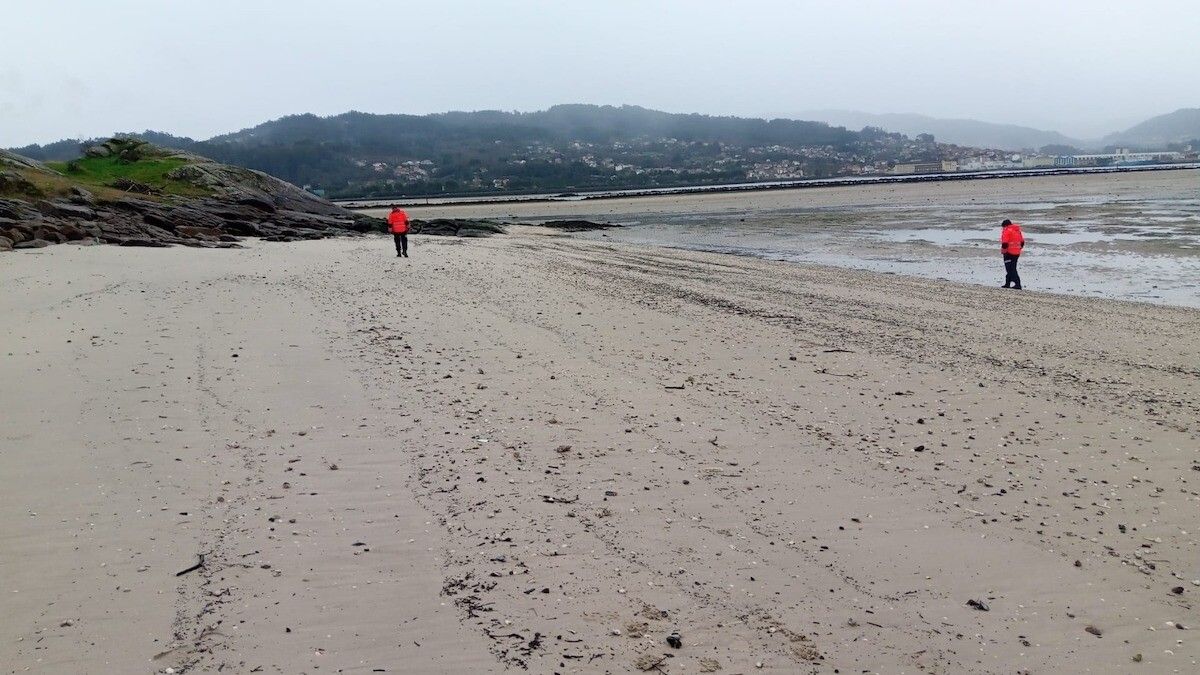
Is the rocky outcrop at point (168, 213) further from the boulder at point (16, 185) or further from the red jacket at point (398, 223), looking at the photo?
the red jacket at point (398, 223)

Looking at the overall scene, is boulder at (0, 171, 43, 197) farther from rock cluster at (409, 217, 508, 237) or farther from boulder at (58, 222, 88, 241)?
rock cluster at (409, 217, 508, 237)

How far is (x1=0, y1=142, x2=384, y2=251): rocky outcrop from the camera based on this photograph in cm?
2131

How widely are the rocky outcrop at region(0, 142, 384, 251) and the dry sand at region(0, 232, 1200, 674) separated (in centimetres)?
1251

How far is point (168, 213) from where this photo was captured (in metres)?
27.9

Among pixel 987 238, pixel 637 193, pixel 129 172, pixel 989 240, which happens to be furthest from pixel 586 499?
pixel 637 193

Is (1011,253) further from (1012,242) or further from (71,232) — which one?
(71,232)

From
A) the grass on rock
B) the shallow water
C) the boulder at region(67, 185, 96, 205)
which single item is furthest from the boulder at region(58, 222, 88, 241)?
the shallow water

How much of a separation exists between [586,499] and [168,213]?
2755 centimetres

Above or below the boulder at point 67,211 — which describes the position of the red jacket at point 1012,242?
below

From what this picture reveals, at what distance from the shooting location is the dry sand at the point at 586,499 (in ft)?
12.6

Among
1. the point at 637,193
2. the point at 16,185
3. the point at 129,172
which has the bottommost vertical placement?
the point at 16,185

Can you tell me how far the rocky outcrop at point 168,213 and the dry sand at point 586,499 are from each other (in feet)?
41.0

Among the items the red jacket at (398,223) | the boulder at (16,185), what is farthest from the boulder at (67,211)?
the red jacket at (398,223)

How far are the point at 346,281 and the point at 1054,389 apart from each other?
12464 millimetres
